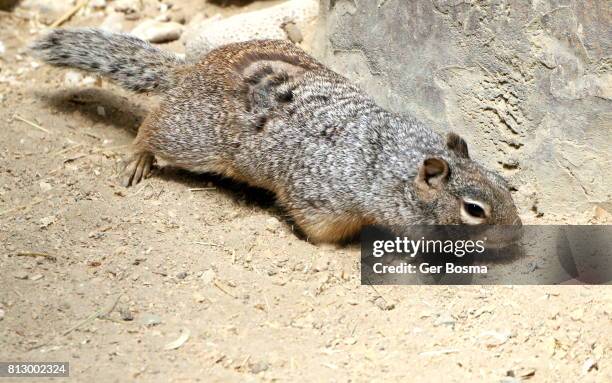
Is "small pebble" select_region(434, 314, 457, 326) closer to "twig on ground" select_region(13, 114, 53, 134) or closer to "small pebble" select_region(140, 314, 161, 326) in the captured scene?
"small pebble" select_region(140, 314, 161, 326)

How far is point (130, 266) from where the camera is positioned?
447 cm

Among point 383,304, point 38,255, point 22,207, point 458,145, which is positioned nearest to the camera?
point 383,304

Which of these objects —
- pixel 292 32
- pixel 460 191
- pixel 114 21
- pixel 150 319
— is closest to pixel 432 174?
pixel 460 191

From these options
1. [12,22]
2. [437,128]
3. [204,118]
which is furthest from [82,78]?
[437,128]

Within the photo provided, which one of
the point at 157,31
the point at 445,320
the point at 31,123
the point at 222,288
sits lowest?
the point at 31,123

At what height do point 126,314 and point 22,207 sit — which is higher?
point 126,314

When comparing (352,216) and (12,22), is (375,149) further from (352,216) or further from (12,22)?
(12,22)

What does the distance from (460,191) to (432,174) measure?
20cm

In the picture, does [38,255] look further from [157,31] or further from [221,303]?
[157,31]

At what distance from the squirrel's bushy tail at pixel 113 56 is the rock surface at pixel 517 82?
4.86 feet

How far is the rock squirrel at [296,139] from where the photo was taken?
4.59m

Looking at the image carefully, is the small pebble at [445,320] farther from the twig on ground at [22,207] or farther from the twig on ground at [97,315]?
the twig on ground at [22,207]

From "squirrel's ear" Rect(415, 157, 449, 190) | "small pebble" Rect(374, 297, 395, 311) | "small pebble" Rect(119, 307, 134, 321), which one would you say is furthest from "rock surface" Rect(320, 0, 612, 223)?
"small pebble" Rect(119, 307, 134, 321)

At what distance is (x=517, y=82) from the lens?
15.4ft
